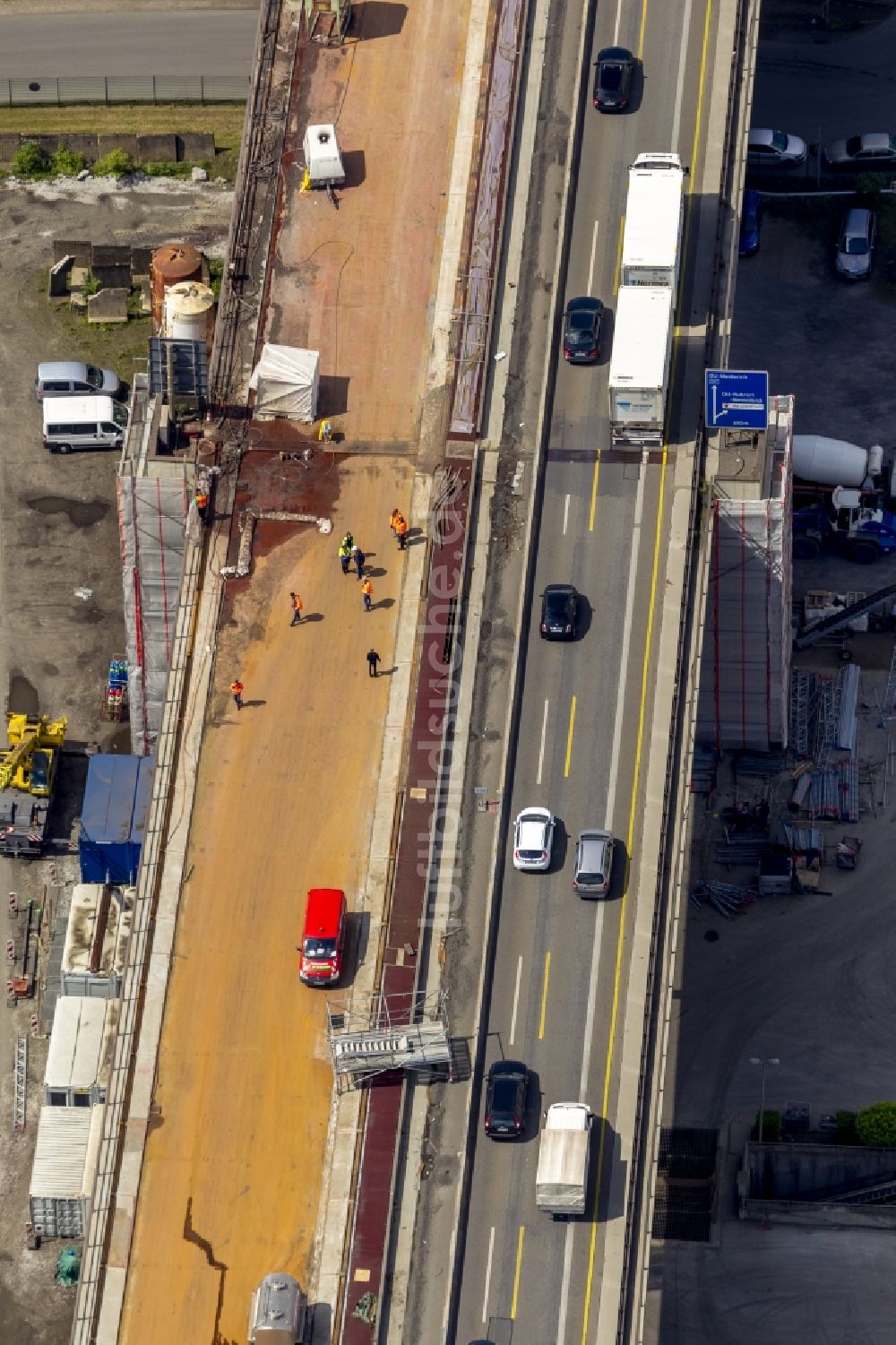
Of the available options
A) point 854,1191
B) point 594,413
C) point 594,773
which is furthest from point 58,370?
point 854,1191

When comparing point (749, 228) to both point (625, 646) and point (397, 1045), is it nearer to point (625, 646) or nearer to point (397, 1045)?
point (625, 646)

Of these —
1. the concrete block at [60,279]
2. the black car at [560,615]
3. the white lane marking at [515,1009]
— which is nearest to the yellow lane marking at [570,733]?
the black car at [560,615]

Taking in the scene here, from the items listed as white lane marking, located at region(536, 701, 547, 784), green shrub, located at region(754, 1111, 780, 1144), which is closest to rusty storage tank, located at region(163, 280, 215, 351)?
white lane marking, located at region(536, 701, 547, 784)

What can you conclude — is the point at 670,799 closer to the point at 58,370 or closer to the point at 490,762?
the point at 490,762

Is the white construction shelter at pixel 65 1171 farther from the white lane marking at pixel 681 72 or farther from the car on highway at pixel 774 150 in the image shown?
the car on highway at pixel 774 150

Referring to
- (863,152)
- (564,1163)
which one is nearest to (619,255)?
(863,152)
